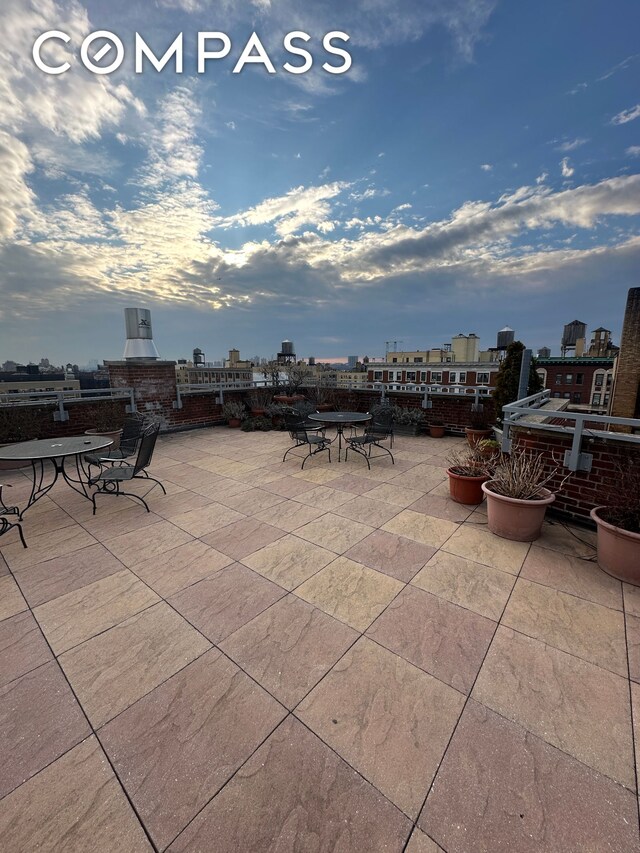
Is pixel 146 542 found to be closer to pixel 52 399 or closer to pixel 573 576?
pixel 573 576

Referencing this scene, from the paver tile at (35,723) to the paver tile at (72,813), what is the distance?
74mm

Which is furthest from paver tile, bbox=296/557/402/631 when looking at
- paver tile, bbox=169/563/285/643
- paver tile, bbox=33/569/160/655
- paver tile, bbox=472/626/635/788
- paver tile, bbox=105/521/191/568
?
paver tile, bbox=105/521/191/568

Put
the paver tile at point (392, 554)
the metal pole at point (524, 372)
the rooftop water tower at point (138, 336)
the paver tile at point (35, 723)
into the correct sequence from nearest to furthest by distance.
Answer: the paver tile at point (35, 723) < the paver tile at point (392, 554) < the metal pole at point (524, 372) < the rooftop water tower at point (138, 336)

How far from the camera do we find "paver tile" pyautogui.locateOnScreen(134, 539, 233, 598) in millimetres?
2533

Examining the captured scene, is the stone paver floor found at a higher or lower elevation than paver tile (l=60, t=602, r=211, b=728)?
higher

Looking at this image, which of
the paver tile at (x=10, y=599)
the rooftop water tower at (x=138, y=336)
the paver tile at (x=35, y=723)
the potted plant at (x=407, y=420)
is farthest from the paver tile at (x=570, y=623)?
the rooftop water tower at (x=138, y=336)

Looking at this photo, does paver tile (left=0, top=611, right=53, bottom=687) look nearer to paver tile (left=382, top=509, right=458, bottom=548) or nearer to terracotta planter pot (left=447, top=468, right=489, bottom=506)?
paver tile (left=382, top=509, right=458, bottom=548)

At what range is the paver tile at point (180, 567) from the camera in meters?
2.53

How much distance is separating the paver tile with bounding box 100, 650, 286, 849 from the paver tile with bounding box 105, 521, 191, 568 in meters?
1.44

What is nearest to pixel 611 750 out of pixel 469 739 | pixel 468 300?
pixel 469 739

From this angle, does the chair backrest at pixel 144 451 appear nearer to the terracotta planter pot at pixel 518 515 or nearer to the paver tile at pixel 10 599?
the paver tile at pixel 10 599

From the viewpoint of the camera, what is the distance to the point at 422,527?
339cm

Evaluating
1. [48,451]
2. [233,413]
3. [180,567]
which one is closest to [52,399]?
[48,451]

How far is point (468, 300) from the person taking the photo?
22.1 m
